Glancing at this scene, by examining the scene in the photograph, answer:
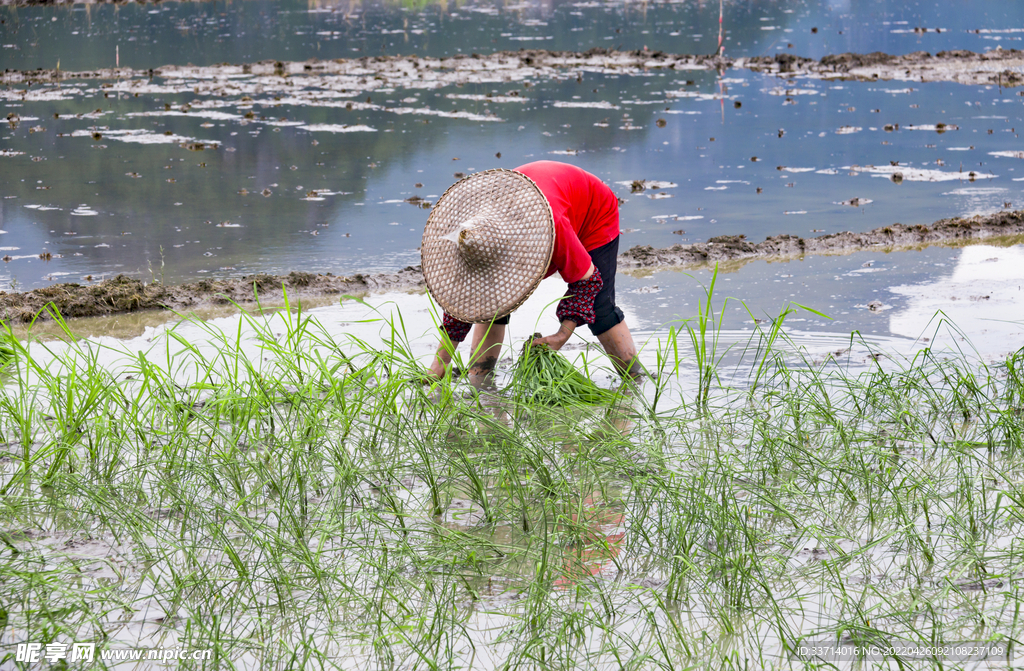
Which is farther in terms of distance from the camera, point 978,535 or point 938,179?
point 938,179

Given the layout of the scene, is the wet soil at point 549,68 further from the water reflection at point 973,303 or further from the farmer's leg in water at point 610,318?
the farmer's leg in water at point 610,318

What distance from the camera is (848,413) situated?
3660 mm

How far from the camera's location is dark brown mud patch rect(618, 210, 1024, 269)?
6.24 m

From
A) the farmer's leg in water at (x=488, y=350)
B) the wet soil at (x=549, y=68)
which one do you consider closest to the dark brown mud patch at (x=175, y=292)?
the farmer's leg in water at (x=488, y=350)

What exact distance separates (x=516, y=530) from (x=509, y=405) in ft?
3.04

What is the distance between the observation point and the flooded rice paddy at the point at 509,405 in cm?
255

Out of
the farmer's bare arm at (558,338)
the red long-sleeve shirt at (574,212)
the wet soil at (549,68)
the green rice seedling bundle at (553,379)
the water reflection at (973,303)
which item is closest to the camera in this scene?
the red long-sleeve shirt at (574,212)

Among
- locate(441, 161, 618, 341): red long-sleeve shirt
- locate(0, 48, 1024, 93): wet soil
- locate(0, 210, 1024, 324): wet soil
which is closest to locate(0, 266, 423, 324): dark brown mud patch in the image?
locate(0, 210, 1024, 324): wet soil

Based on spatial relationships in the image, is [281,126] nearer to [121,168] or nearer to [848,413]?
[121,168]

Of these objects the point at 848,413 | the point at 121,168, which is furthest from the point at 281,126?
the point at 848,413

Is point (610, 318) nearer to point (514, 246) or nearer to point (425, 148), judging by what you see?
point (514, 246)

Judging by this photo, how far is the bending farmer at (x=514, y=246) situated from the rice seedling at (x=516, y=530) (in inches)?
13.9

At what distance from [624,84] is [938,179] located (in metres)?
6.85

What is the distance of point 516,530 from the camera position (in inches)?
117
